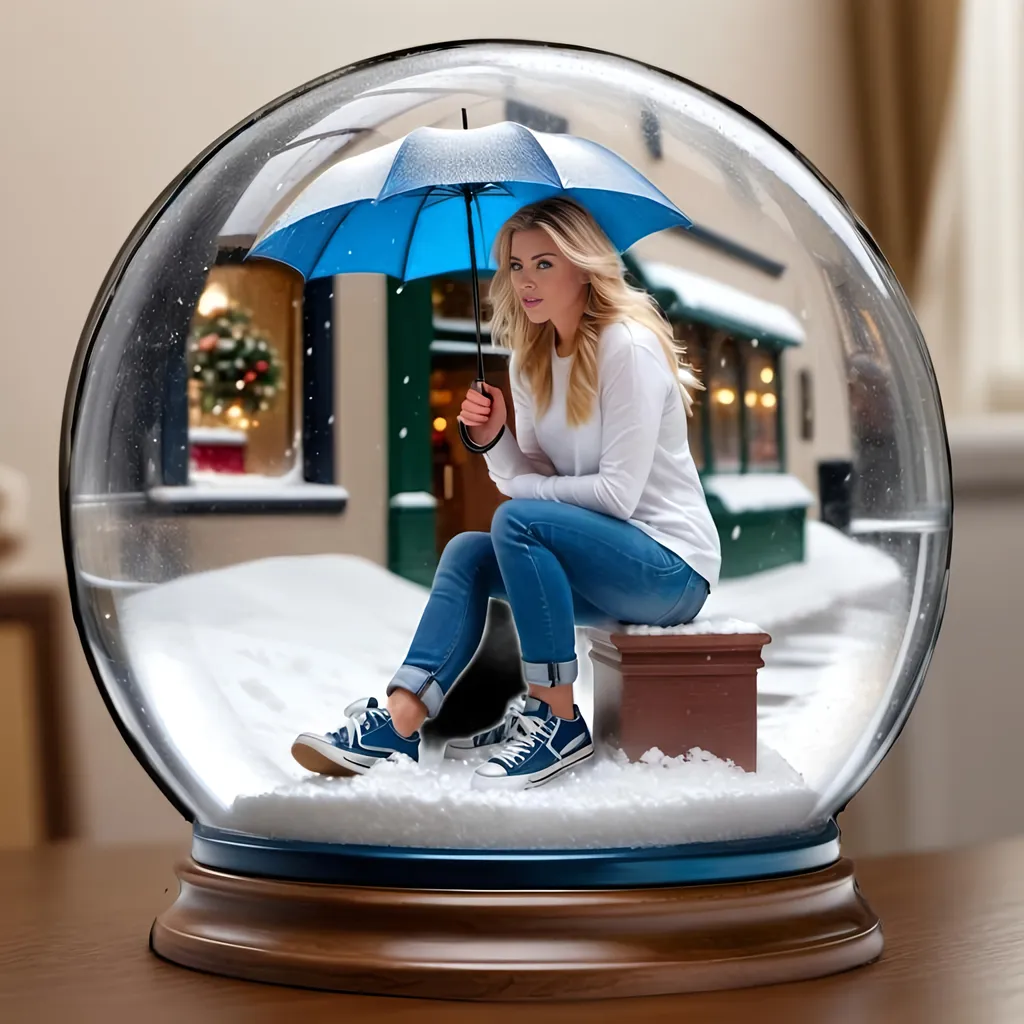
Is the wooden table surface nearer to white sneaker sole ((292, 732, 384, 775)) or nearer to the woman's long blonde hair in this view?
white sneaker sole ((292, 732, 384, 775))

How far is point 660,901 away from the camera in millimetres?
801

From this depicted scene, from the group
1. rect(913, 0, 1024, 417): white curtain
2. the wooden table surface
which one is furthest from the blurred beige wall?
the wooden table surface

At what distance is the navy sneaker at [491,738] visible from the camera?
34.9 inches

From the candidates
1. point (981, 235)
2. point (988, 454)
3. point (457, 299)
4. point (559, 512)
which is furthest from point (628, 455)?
point (981, 235)

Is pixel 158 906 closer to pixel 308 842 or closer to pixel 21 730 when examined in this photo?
pixel 308 842

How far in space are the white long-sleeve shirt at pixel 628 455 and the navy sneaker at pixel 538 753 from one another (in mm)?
126

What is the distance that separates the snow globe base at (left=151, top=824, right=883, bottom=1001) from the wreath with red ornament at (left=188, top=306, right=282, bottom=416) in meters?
0.30

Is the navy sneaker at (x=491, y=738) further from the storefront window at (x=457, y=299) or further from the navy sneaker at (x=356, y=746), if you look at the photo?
the storefront window at (x=457, y=299)

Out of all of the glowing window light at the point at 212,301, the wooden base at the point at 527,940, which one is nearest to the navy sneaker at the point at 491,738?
the wooden base at the point at 527,940

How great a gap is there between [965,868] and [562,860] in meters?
0.54

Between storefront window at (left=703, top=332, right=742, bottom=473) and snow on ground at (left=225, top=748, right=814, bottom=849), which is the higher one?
storefront window at (left=703, top=332, right=742, bottom=473)

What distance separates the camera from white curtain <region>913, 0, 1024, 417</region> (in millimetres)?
1976

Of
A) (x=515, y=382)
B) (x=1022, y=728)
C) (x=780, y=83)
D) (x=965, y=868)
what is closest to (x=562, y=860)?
Answer: (x=515, y=382)

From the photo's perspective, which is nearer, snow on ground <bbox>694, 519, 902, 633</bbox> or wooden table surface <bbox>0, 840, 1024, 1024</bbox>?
wooden table surface <bbox>0, 840, 1024, 1024</bbox>
